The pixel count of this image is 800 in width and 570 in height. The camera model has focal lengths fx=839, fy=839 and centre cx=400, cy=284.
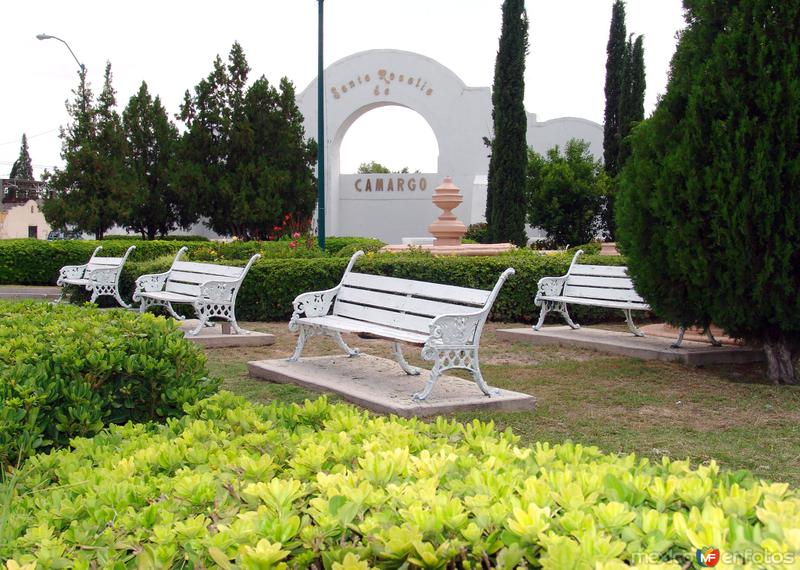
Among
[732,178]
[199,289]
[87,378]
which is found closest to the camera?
[87,378]

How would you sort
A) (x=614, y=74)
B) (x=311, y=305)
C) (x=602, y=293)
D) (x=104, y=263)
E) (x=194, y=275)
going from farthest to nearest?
(x=614, y=74) < (x=104, y=263) < (x=194, y=275) < (x=602, y=293) < (x=311, y=305)

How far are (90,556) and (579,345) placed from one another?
8088 millimetres

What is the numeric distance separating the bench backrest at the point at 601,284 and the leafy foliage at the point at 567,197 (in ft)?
54.7

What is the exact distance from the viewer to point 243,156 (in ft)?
87.1

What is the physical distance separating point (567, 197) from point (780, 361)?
20.2 m

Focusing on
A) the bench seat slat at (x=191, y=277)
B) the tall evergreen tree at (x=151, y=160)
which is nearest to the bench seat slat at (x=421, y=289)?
the bench seat slat at (x=191, y=277)

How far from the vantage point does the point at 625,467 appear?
239cm

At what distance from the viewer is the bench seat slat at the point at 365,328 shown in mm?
6516

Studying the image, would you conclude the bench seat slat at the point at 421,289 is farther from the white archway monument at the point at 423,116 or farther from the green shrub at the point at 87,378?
the white archway monument at the point at 423,116

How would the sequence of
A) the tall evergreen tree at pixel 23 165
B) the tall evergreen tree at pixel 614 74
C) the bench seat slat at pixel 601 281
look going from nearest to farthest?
the bench seat slat at pixel 601 281, the tall evergreen tree at pixel 614 74, the tall evergreen tree at pixel 23 165

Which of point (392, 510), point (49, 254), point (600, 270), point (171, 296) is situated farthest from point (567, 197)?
point (392, 510)

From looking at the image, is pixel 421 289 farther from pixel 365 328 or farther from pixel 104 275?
pixel 104 275

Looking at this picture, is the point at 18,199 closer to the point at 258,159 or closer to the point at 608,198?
the point at 258,159

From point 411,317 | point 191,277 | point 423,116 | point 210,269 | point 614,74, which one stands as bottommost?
point 411,317
